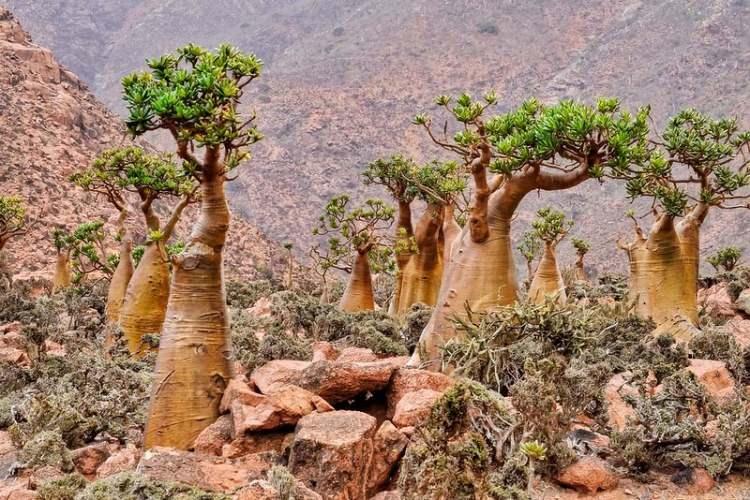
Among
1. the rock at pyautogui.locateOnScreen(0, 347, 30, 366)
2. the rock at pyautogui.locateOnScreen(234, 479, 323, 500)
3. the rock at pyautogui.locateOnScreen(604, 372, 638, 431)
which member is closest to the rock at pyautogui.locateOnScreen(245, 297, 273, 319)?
the rock at pyautogui.locateOnScreen(0, 347, 30, 366)

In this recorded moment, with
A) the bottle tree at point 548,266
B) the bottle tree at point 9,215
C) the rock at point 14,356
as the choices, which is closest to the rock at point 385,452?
the rock at point 14,356

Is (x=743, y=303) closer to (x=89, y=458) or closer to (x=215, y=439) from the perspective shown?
(x=215, y=439)

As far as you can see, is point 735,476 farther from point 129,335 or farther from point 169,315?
point 129,335

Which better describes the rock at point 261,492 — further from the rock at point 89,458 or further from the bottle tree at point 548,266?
the bottle tree at point 548,266

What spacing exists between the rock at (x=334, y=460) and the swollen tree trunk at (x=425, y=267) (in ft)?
33.8

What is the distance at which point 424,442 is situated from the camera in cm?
315

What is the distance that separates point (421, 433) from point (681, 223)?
325 inches

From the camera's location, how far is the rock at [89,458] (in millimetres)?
4559

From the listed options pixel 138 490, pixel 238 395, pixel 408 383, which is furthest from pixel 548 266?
pixel 138 490

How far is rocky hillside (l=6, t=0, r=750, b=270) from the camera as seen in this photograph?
1750 inches

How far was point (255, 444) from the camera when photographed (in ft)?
14.4

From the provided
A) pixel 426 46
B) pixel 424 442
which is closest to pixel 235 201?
pixel 426 46

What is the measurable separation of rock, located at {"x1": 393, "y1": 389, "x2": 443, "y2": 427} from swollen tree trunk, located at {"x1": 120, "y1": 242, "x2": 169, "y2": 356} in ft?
20.3

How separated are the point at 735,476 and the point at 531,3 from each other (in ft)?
215
